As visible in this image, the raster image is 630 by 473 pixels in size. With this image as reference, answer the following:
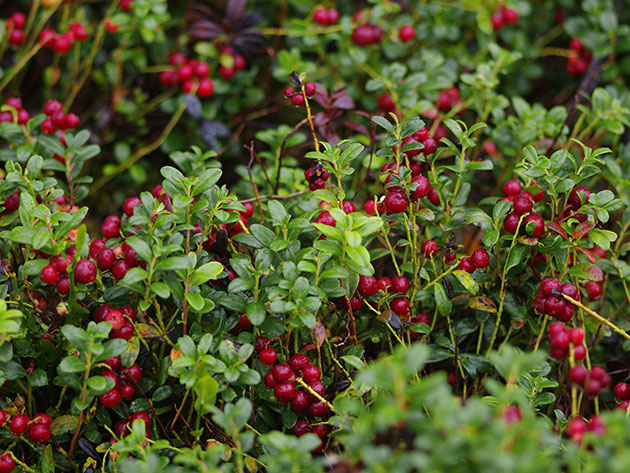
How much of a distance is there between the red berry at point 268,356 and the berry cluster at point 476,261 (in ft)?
1.73

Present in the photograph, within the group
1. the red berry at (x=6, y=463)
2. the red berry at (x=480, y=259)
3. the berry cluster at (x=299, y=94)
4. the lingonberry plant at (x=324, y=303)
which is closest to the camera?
the lingonberry plant at (x=324, y=303)

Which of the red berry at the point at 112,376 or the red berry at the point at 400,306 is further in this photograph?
the red berry at the point at 400,306

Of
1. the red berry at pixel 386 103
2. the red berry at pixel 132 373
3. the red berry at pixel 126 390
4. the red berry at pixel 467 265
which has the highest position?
the red berry at pixel 386 103

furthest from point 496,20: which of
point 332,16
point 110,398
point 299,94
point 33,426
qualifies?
point 33,426

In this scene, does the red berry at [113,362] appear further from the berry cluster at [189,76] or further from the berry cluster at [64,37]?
the berry cluster at [64,37]

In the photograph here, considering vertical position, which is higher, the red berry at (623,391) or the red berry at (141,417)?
the red berry at (623,391)

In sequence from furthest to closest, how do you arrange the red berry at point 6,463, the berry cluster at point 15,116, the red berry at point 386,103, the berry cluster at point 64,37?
the berry cluster at point 64,37 → the red berry at point 386,103 → the berry cluster at point 15,116 → the red berry at point 6,463

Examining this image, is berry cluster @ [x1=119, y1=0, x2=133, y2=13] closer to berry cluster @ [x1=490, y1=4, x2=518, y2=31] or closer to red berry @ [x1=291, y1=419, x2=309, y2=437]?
berry cluster @ [x1=490, y1=4, x2=518, y2=31]

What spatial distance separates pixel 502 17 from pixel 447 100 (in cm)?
57

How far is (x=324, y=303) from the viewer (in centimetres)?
151

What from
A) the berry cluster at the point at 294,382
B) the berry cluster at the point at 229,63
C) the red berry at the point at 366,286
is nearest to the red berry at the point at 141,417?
the berry cluster at the point at 294,382

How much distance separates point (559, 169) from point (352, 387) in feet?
2.48

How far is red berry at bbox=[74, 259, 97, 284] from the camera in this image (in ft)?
4.52

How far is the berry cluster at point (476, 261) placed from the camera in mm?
1563
